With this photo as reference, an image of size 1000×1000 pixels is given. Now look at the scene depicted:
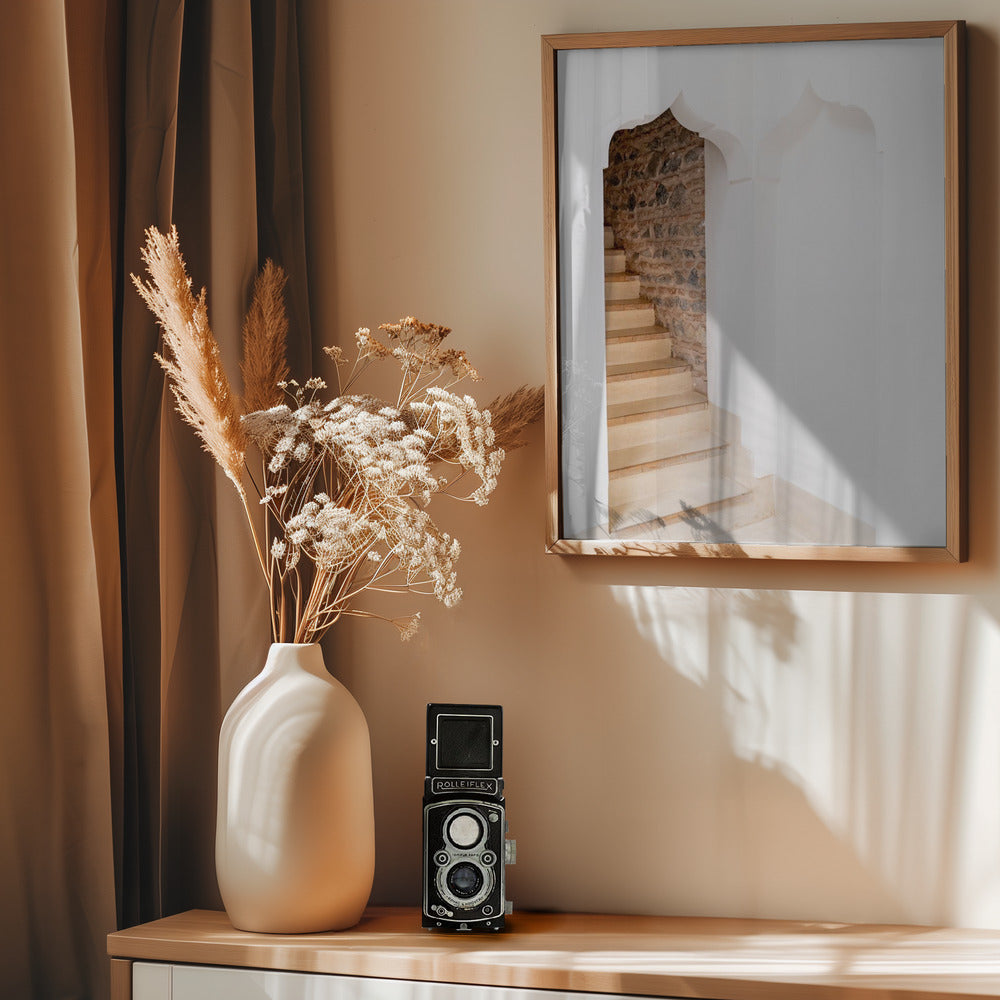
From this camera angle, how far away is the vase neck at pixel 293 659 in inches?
57.7

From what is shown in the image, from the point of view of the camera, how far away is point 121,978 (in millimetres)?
1367

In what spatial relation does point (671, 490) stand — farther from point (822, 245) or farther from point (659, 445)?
point (822, 245)

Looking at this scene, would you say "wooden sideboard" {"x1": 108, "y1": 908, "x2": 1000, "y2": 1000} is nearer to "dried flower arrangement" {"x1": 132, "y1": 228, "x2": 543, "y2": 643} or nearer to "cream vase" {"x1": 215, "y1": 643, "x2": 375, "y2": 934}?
"cream vase" {"x1": 215, "y1": 643, "x2": 375, "y2": 934}

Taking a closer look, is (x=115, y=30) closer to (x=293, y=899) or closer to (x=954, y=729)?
(x=293, y=899)

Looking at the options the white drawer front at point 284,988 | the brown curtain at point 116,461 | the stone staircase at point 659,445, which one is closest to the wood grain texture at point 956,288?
the stone staircase at point 659,445

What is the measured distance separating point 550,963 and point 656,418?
0.83 metres

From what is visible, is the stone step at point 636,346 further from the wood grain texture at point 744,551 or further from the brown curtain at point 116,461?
the brown curtain at point 116,461

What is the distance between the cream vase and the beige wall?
28cm

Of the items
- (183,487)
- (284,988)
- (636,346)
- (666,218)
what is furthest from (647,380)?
(284,988)

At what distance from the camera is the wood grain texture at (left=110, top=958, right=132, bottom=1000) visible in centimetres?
137

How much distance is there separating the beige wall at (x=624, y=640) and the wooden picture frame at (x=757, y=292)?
2.2 inches

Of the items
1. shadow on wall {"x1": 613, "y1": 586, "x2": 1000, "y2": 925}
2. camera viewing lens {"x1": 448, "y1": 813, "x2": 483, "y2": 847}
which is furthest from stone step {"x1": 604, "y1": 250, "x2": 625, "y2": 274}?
camera viewing lens {"x1": 448, "y1": 813, "x2": 483, "y2": 847}

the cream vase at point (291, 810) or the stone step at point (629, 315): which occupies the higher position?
the stone step at point (629, 315)

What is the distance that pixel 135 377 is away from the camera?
62.7 inches
